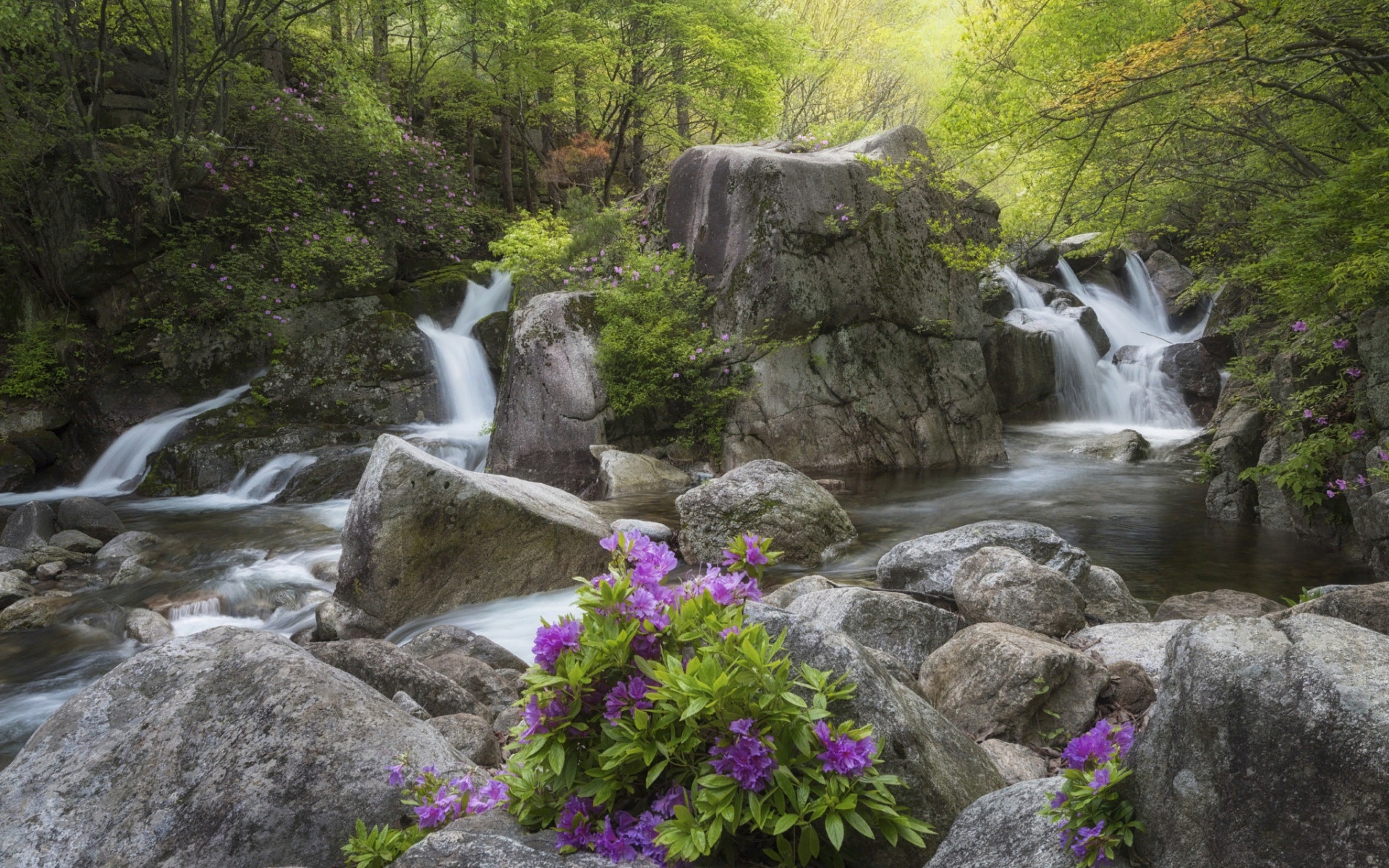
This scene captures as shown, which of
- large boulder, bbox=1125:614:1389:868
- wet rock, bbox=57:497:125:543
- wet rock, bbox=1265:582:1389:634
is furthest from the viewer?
wet rock, bbox=57:497:125:543

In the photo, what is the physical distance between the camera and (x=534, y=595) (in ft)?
24.7

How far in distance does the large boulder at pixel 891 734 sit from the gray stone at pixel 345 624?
546 cm

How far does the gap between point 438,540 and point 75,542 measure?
6.50 m

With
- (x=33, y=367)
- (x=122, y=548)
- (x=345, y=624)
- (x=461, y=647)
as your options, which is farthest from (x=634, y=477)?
(x=33, y=367)

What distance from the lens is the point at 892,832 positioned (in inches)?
74.7

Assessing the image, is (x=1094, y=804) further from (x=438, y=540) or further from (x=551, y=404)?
(x=551, y=404)

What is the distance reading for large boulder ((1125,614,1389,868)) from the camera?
1465 millimetres

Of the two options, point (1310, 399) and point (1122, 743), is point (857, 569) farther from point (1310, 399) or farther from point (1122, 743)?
point (1122, 743)

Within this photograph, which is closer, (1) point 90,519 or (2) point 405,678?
(2) point 405,678

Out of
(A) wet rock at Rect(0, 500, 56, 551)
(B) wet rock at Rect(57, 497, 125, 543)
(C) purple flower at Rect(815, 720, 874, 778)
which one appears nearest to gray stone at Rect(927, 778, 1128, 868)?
(C) purple flower at Rect(815, 720, 874, 778)

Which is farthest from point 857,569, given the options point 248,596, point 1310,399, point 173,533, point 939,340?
Result: point 173,533

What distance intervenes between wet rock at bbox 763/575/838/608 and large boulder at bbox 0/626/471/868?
340cm

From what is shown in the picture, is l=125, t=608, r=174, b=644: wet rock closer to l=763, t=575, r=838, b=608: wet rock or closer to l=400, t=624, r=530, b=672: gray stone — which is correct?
l=400, t=624, r=530, b=672: gray stone

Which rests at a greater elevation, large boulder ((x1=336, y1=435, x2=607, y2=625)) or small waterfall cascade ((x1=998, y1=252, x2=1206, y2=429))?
small waterfall cascade ((x1=998, y1=252, x2=1206, y2=429))
